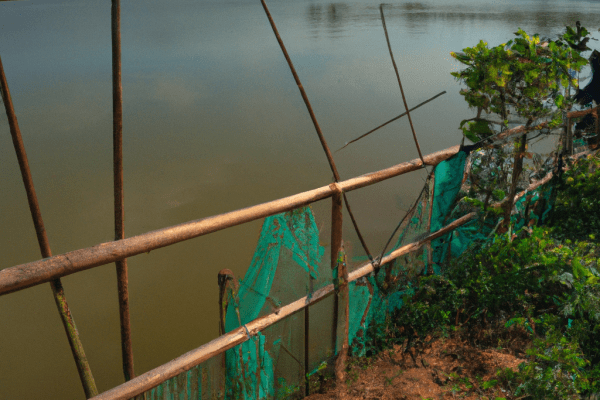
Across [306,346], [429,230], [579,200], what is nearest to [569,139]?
[579,200]

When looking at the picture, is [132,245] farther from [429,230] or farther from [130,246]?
[429,230]

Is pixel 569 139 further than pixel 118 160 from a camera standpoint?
Yes

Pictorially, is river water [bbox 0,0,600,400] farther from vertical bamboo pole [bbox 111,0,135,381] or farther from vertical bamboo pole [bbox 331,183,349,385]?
vertical bamboo pole [bbox 111,0,135,381]

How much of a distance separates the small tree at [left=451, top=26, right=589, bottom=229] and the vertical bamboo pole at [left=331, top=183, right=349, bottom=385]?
944 millimetres

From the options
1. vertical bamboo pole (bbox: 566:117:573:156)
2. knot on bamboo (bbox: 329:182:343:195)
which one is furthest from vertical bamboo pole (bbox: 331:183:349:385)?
vertical bamboo pole (bbox: 566:117:573:156)

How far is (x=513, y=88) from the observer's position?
7.06ft

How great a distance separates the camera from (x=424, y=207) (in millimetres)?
2277

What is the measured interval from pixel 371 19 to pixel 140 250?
2121 cm

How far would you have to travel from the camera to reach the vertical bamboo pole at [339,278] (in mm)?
1834

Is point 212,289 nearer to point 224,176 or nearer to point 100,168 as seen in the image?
point 224,176

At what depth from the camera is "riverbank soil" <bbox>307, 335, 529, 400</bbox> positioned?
1.96 m

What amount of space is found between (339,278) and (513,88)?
133 cm

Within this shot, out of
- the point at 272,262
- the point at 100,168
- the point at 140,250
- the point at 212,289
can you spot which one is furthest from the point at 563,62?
the point at 100,168

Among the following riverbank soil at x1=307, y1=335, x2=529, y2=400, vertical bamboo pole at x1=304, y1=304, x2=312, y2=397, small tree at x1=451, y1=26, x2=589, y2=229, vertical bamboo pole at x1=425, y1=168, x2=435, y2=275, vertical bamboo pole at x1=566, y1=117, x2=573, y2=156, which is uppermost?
small tree at x1=451, y1=26, x2=589, y2=229
